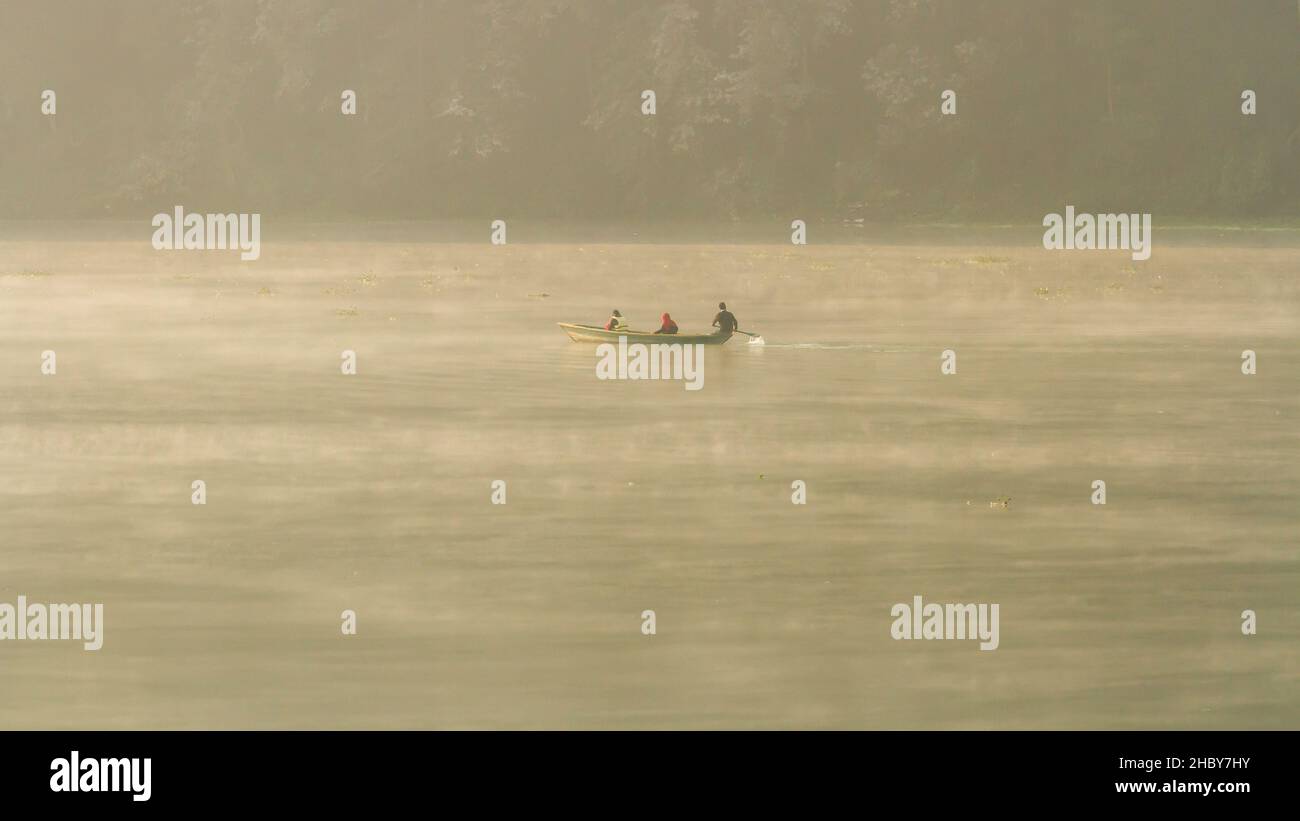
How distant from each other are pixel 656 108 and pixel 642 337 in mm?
50701

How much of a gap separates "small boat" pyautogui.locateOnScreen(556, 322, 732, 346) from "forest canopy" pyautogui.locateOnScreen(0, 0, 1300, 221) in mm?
45018

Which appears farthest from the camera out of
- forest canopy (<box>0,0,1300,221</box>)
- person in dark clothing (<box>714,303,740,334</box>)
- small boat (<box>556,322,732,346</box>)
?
forest canopy (<box>0,0,1300,221</box>)

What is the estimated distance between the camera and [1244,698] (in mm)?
12094

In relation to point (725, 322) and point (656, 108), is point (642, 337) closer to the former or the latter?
point (725, 322)

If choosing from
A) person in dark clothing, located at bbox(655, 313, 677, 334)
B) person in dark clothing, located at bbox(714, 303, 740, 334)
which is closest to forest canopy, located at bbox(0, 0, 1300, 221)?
person in dark clothing, located at bbox(714, 303, 740, 334)

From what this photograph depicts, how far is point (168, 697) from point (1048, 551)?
720 cm

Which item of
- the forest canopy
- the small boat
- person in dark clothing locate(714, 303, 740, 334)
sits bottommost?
the small boat

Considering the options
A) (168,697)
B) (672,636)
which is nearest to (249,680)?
(168,697)

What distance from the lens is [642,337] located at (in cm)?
2944

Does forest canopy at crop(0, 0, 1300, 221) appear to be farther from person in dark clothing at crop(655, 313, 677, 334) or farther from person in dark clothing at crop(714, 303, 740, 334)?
person in dark clothing at crop(655, 313, 677, 334)

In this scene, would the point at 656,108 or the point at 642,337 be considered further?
the point at 656,108

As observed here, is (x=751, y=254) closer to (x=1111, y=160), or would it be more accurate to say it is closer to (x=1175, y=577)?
(x=1111, y=160)

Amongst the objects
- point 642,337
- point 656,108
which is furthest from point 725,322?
point 656,108

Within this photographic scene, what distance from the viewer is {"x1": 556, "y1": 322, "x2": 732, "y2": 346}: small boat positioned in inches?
1155
